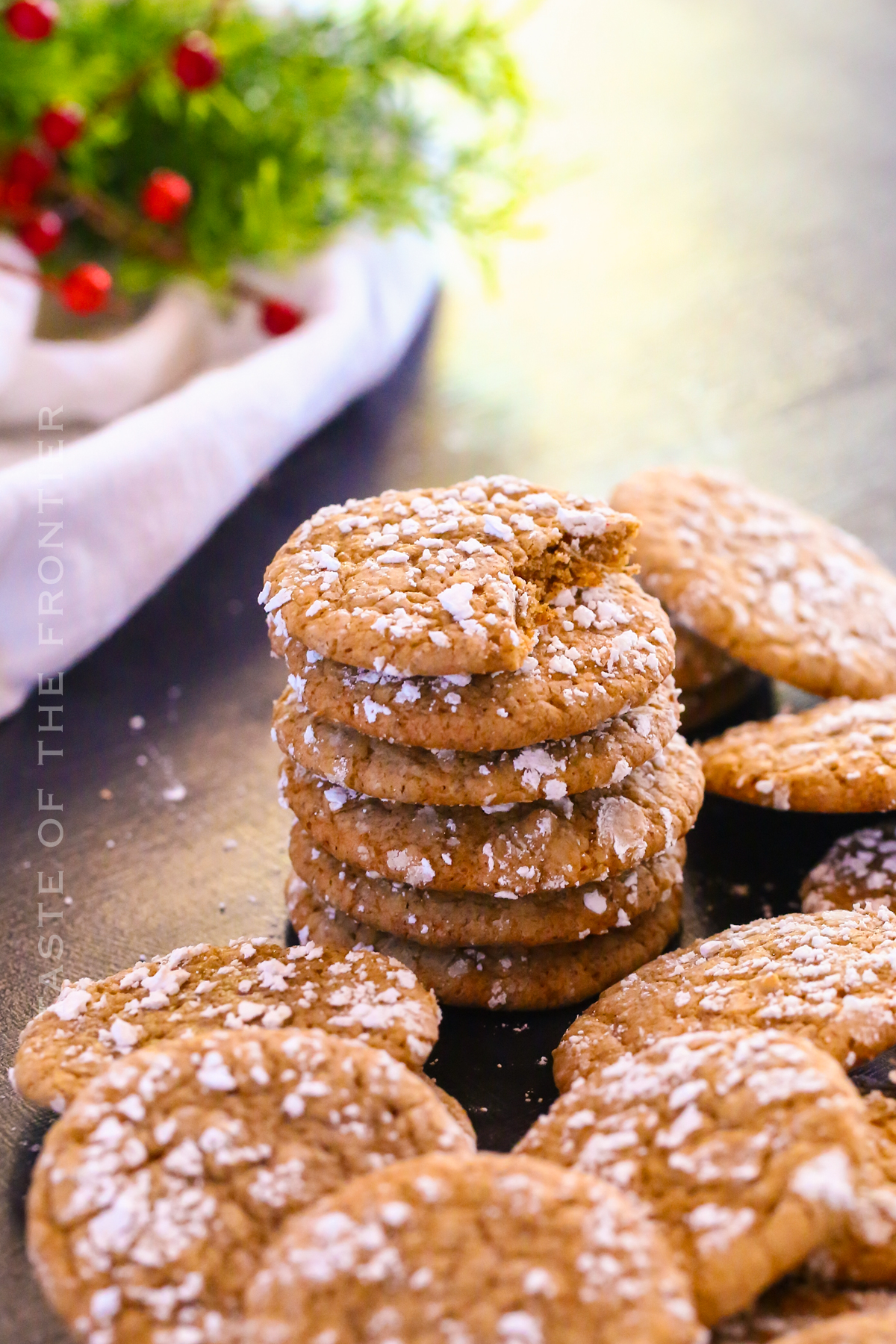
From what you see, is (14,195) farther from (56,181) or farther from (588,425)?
(588,425)

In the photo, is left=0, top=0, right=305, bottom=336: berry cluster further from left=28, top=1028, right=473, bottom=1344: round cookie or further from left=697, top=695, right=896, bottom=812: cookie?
left=28, top=1028, right=473, bottom=1344: round cookie

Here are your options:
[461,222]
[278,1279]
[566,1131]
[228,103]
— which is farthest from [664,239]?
[278,1279]

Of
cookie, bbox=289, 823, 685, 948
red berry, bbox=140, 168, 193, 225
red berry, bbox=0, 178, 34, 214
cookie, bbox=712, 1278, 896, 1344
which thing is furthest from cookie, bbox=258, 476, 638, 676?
red berry, bbox=0, 178, 34, 214

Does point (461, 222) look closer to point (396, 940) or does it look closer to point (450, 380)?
point (450, 380)

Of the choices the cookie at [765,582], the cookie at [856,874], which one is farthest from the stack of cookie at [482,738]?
the cookie at [765,582]

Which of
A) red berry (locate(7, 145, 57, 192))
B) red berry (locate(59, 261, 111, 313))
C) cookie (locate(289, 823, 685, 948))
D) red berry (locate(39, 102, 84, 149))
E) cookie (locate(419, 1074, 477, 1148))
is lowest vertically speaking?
cookie (locate(419, 1074, 477, 1148))

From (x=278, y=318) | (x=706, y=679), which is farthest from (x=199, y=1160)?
(x=278, y=318)

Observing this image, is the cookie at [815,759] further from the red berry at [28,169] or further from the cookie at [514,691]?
the red berry at [28,169]
